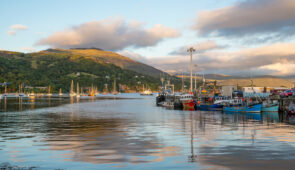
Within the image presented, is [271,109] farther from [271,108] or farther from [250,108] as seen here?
[250,108]

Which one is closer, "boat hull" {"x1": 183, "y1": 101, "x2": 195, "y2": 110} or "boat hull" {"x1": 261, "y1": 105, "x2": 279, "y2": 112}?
"boat hull" {"x1": 261, "y1": 105, "x2": 279, "y2": 112}

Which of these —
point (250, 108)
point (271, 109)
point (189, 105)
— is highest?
point (189, 105)

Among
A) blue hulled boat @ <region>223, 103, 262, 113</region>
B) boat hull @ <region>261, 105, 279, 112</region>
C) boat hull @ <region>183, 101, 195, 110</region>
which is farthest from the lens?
boat hull @ <region>183, 101, 195, 110</region>

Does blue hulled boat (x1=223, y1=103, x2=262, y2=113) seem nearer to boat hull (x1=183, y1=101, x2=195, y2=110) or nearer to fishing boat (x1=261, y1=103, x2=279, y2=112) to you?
fishing boat (x1=261, y1=103, x2=279, y2=112)

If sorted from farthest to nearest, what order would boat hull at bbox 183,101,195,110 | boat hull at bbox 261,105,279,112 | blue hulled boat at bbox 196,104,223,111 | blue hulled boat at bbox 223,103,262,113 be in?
boat hull at bbox 183,101,195,110 < blue hulled boat at bbox 196,104,223,111 < boat hull at bbox 261,105,279,112 < blue hulled boat at bbox 223,103,262,113

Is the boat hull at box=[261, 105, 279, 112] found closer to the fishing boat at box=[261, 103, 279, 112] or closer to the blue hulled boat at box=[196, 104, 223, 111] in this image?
the fishing boat at box=[261, 103, 279, 112]

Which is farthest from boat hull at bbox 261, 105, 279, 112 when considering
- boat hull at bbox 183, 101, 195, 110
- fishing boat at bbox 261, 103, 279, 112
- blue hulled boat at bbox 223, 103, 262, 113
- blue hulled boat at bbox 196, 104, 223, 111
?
boat hull at bbox 183, 101, 195, 110

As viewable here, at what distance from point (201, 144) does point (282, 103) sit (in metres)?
72.8

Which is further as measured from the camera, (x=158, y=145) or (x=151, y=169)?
(x=158, y=145)

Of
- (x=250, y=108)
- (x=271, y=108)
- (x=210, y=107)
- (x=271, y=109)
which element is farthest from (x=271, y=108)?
(x=210, y=107)

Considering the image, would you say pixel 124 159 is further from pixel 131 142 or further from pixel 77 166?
pixel 131 142

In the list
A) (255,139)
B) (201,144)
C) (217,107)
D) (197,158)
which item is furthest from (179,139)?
(217,107)

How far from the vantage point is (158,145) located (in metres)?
29.7

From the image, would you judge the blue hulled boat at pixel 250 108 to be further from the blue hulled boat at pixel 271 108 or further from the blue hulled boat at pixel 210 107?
the blue hulled boat at pixel 210 107
